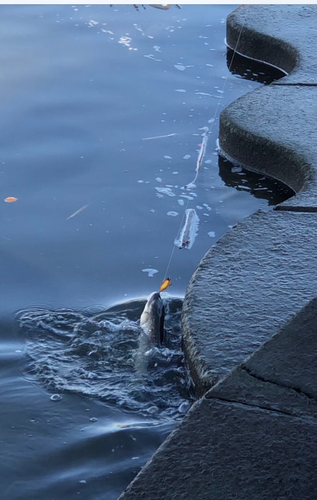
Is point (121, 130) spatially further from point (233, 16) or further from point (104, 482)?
point (104, 482)

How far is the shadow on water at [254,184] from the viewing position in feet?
12.7

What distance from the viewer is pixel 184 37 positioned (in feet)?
20.1

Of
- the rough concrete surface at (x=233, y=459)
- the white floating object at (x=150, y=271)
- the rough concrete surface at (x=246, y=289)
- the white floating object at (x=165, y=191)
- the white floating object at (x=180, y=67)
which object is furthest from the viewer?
the white floating object at (x=180, y=67)

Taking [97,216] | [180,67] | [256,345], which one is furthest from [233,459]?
[180,67]

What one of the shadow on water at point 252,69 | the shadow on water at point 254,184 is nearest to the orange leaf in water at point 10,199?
the shadow on water at point 254,184

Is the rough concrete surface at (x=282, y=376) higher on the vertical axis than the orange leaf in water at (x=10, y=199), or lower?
higher

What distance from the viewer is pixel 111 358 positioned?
2.62m

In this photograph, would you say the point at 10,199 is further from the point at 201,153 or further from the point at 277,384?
the point at 277,384

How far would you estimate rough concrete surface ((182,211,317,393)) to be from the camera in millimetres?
2254

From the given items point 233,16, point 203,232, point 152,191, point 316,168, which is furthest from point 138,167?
point 233,16

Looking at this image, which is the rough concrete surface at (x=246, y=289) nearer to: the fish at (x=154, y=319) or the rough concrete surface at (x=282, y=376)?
the fish at (x=154, y=319)

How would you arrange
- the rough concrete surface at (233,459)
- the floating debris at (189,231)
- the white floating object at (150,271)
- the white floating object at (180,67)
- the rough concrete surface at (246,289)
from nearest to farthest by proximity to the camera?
the rough concrete surface at (233,459), the rough concrete surface at (246,289), the white floating object at (150,271), the floating debris at (189,231), the white floating object at (180,67)

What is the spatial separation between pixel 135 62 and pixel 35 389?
369 cm

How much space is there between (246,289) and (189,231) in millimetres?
1035
